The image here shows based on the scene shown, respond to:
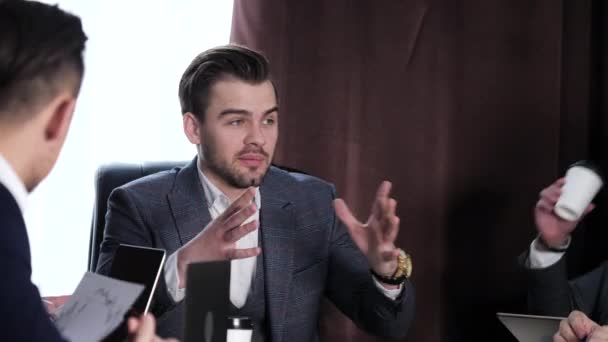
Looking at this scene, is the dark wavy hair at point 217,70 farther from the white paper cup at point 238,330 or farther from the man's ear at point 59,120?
the man's ear at point 59,120

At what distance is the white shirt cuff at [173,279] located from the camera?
153 cm

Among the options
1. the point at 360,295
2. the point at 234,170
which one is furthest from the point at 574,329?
the point at 234,170

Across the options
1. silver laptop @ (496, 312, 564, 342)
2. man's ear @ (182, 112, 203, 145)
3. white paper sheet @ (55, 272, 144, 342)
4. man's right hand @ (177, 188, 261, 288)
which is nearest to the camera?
white paper sheet @ (55, 272, 144, 342)

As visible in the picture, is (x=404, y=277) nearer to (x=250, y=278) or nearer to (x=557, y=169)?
(x=250, y=278)

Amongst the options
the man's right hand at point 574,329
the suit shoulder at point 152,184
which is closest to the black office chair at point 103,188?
the suit shoulder at point 152,184

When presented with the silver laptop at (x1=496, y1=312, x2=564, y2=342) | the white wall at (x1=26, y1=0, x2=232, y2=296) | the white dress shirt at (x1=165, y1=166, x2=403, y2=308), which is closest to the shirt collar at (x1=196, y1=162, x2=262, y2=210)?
the white dress shirt at (x1=165, y1=166, x2=403, y2=308)

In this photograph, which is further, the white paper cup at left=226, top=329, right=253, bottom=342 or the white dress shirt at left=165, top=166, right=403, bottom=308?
the white dress shirt at left=165, top=166, right=403, bottom=308

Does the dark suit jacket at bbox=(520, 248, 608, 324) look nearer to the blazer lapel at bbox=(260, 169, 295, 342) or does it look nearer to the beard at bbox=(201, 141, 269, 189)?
the blazer lapel at bbox=(260, 169, 295, 342)

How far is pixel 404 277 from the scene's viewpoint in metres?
1.74

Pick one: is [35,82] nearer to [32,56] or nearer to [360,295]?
[32,56]

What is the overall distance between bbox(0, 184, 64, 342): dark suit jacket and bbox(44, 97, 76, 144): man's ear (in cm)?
11

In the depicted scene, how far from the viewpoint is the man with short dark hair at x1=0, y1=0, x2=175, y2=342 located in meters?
0.89

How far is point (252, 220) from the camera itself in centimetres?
179

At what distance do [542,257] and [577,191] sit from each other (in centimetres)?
25
